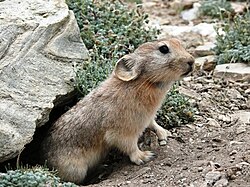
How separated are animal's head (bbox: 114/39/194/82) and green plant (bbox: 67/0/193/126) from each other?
782 mm

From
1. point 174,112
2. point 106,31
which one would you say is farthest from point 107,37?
point 174,112

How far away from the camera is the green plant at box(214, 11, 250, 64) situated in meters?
10.0

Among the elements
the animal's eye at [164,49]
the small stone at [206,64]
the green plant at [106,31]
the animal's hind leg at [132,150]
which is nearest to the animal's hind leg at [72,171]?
the animal's hind leg at [132,150]

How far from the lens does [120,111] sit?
7.66 meters

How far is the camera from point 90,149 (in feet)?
25.8

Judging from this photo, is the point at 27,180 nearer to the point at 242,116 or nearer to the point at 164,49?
the point at 164,49

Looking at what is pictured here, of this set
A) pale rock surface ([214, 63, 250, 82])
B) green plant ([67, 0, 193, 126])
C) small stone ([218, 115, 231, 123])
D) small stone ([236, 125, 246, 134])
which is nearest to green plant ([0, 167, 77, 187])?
green plant ([67, 0, 193, 126])

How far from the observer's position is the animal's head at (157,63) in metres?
7.61

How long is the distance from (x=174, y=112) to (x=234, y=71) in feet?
5.44

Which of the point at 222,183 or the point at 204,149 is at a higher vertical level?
the point at 222,183

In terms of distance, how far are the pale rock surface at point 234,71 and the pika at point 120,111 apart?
227 centimetres

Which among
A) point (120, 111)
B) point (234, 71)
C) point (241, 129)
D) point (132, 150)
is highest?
point (120, 111)

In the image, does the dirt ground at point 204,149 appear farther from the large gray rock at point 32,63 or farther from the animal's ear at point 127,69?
the large gray rock at point 32,63

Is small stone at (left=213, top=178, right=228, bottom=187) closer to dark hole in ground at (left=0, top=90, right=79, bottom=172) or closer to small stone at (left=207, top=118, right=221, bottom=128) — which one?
small stone at (left=207, top=118, right=221, bottom=128)
